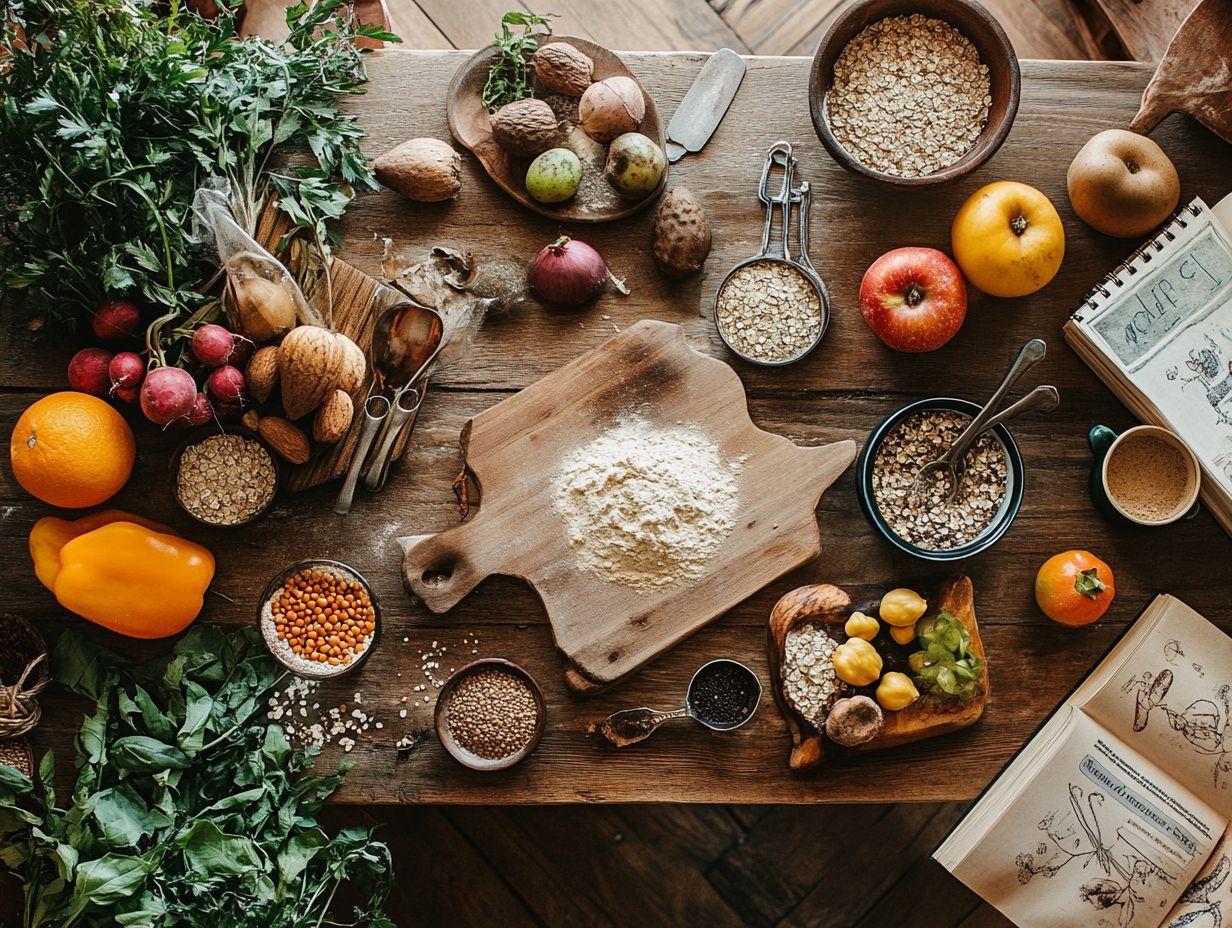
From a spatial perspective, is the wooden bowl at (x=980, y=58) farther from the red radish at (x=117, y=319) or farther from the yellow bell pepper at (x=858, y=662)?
the red radish at (x=117, y=319)

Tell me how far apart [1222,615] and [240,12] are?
196 centimetres

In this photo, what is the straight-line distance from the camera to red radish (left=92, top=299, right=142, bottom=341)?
1.30m

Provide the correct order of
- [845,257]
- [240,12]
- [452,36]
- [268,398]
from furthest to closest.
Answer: [452,36]
[240,12]
[845,257]
[268,398]

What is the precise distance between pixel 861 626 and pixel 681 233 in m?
0.65

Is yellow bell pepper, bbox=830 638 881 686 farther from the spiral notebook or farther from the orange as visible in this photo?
the orange

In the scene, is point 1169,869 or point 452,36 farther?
point 452,36

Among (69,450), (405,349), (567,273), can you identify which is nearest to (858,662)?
(567,273)

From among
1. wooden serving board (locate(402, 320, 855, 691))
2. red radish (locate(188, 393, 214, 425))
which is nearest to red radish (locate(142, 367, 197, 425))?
red radish (locate(188, 393, 214, 425))

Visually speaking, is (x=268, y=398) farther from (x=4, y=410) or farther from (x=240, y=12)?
(x=240, y=12)

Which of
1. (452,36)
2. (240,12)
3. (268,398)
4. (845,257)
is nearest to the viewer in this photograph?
(268,398)

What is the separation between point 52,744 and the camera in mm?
1361

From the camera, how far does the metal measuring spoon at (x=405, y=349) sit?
1.39 metres

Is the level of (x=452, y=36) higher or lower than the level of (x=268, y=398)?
higher

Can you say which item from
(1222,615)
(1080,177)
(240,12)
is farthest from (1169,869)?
(240,12)
